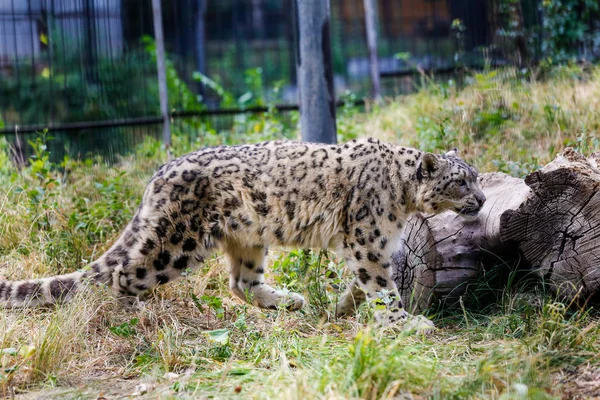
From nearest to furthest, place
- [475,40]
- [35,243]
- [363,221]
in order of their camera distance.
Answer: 1. [363,221]
2. [35,243]
3. [475,40]

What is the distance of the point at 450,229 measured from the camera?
245 inches

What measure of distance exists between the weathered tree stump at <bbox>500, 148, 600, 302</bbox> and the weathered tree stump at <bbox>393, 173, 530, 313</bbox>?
0.27 m

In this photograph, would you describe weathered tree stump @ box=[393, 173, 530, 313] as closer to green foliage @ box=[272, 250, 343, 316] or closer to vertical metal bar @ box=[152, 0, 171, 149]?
green foliage @ box=[272, 250, 343, 316]

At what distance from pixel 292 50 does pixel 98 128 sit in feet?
22.8

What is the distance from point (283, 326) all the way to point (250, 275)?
1.19 m

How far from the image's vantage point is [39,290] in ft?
20.7

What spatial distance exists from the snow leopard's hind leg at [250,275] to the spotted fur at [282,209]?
37 cm

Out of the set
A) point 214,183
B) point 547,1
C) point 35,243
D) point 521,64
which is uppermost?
point 547,1

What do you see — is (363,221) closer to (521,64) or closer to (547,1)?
(521,64)

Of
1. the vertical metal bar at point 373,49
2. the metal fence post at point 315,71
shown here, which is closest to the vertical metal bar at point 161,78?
the metal fence post at point 315,71

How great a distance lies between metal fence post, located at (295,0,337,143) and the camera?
7.96 m

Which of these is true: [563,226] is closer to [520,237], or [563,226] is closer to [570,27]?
[520,237]

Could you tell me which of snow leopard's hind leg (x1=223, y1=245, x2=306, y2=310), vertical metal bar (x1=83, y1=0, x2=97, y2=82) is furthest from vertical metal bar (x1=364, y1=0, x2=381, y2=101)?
Answer: snow leopard's hind leg (x1=223, y1=245, x2=306, y2=310)

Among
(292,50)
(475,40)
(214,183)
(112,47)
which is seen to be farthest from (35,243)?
(292,50)
